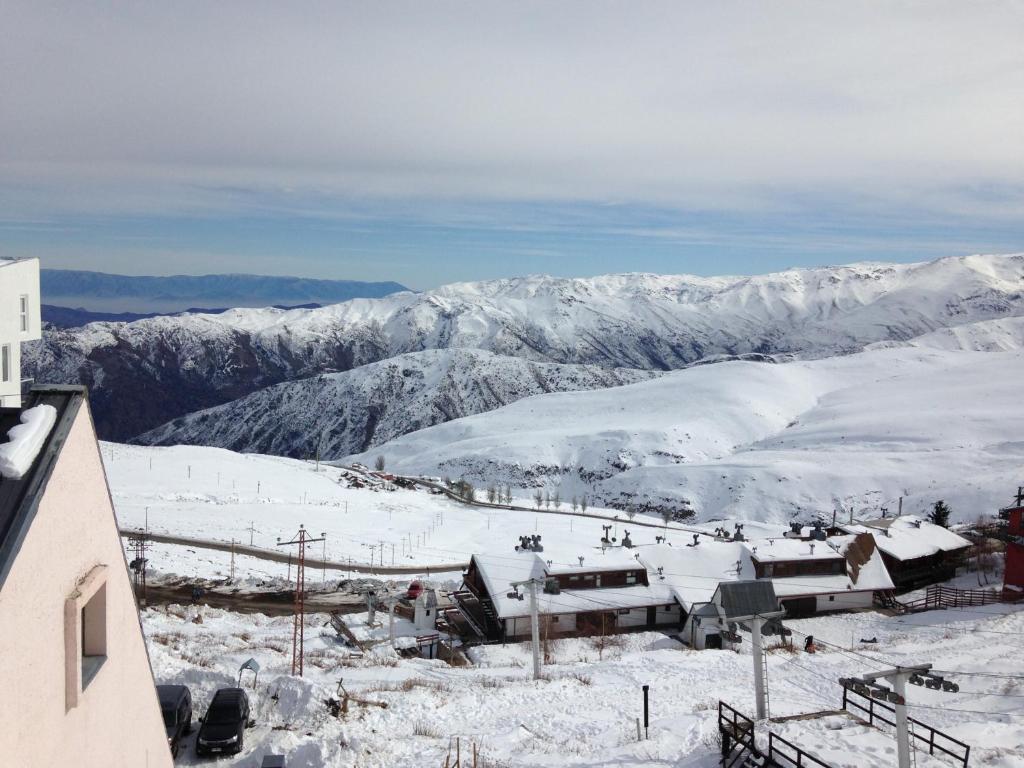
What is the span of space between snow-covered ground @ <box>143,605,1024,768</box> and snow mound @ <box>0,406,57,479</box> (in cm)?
1316

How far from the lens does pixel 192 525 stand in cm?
5700

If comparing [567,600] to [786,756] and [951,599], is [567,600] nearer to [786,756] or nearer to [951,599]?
[951,599]

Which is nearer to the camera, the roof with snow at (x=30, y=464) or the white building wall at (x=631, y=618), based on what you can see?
the roof with snow at (x=30, y=464)

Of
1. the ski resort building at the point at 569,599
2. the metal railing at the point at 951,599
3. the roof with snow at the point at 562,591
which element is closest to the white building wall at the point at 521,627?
the ski resort building at the point at 569,599

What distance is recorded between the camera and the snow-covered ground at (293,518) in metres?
53.8

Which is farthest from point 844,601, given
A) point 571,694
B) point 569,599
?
point 571,694

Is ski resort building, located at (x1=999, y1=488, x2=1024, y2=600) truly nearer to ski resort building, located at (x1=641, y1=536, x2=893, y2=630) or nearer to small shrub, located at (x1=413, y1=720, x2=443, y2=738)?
ski resort building, located at (x1=641, y1=536, x2=893, y2=630)

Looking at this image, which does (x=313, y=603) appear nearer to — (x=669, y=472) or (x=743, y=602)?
(x=743, y=602)

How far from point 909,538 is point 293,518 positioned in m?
51.3

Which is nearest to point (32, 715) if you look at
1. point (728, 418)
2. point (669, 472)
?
point (669, 472)

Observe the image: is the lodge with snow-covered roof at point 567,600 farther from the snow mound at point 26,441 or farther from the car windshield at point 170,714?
the snow mound at point 26,441

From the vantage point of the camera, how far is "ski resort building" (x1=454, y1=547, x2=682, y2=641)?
121 ft

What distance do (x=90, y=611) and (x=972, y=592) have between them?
47.8m

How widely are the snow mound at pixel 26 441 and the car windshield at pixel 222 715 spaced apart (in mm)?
15153
